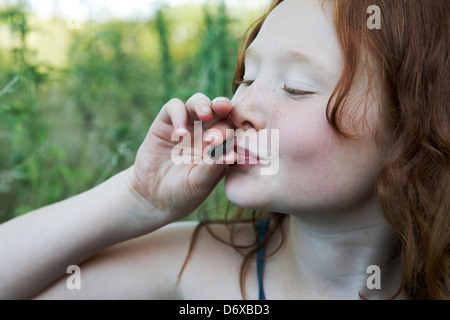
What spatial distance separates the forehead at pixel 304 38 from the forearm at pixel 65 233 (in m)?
0.41

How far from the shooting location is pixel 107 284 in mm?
1096

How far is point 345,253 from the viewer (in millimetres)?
1061

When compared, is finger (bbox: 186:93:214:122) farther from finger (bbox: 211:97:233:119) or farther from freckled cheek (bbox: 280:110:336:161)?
freckled cheek (bbox: 280:110:336:161)

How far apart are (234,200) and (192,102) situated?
20cm

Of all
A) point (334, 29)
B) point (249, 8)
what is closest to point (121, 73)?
point (249, 8)

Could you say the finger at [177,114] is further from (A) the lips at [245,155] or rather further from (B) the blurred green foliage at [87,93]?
(B) the blurred green foliage at [87,93]

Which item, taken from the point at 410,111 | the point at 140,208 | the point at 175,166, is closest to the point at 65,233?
the point at 140,208

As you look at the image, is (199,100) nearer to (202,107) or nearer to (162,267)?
(202,107)

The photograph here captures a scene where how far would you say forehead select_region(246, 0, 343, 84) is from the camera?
35.2 inches

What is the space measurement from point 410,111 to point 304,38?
0.24 meters

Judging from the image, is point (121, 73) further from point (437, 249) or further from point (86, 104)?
point (437, 249)

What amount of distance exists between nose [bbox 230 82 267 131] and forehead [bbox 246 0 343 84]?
8 cm

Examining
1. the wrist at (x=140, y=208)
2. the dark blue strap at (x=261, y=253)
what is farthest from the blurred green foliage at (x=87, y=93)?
the wrist at (x=140, y=208)
